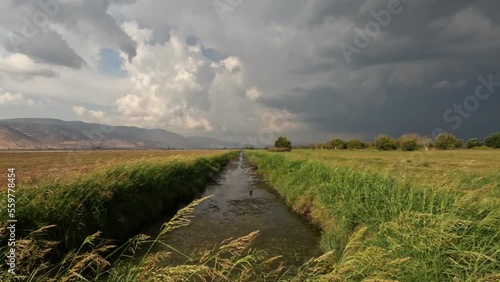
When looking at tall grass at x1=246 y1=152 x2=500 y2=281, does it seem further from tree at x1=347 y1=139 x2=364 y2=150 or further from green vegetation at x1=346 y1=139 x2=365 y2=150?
tree at x1=347 y1=139 x2=364 y2=150

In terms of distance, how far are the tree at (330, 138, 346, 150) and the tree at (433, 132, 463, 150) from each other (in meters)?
39.8

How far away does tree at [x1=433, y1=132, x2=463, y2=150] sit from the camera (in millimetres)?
110438

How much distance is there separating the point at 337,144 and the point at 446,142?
1817 inches

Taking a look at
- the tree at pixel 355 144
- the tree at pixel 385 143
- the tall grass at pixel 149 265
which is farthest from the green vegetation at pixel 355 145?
the tall grass at pixel 149 265

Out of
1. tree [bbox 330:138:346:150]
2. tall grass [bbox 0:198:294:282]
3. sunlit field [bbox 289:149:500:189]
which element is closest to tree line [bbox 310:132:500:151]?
tree [bbox 330:138:346:150]

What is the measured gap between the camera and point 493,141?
358 feet

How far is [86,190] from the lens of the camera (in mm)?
10148

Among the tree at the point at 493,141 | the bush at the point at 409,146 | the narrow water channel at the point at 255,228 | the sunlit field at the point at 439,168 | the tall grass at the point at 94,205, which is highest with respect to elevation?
the tree at the point at 493,141

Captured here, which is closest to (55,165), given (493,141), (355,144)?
(355,144)

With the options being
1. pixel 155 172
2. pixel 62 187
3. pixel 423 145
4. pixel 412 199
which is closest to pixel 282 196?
pixel 155 172

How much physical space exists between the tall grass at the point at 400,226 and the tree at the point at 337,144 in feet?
423

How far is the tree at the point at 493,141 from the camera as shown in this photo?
350 feet

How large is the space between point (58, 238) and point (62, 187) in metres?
2.19

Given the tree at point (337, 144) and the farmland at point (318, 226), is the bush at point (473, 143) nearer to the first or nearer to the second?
the tree at point (337, 144)
